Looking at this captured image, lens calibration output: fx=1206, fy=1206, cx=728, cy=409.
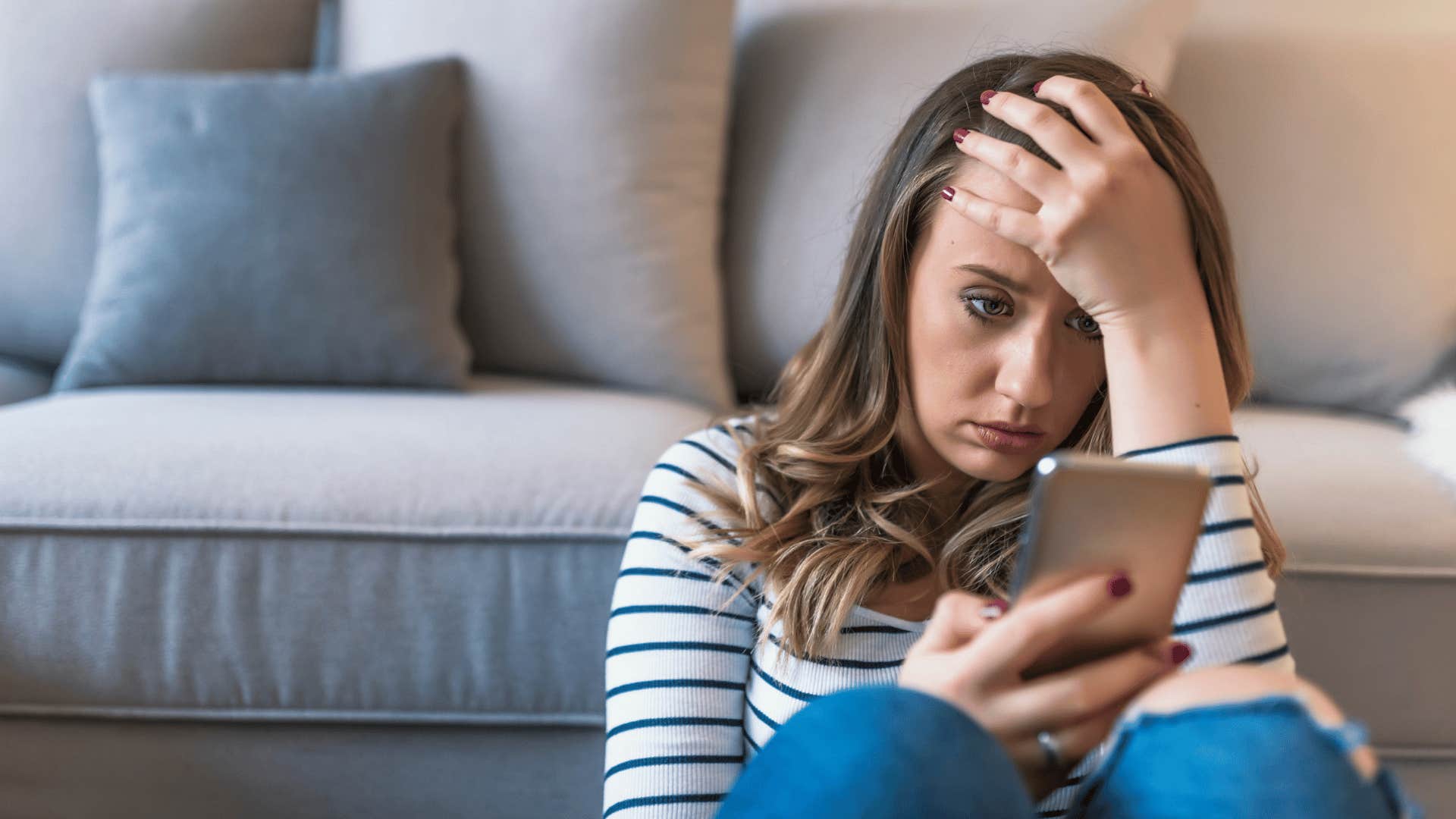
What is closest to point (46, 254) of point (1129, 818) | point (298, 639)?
point (298, 639)

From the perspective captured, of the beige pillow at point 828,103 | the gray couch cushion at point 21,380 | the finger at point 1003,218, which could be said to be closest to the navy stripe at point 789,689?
the finger at point 1003,218

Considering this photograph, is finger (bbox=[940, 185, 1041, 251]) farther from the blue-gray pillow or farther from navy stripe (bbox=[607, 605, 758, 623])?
the blue-gray pillow

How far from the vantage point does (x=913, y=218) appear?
34.3 inches

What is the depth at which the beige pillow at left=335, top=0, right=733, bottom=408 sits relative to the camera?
1.45 meters

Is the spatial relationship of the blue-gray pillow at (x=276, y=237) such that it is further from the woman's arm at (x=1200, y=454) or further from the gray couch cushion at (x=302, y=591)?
the woman's arm at (x=1200, y=454)

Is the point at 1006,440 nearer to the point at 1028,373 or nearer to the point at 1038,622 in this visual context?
the point at 1028,373

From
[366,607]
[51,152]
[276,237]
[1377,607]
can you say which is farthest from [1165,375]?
[51,152]

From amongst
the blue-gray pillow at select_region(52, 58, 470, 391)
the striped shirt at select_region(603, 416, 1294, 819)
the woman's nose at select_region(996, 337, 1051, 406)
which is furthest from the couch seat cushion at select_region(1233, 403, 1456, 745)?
the blue-gray pillow at select_region(52, 58, 470, 391)

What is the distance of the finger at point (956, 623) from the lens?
2.03 ft

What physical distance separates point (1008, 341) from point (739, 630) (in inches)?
10.9

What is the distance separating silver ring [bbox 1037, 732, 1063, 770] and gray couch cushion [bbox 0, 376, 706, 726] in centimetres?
52

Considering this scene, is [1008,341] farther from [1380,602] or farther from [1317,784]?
[1380,602]

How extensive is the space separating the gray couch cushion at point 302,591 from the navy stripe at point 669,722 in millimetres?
252

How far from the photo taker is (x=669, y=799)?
79 cm
